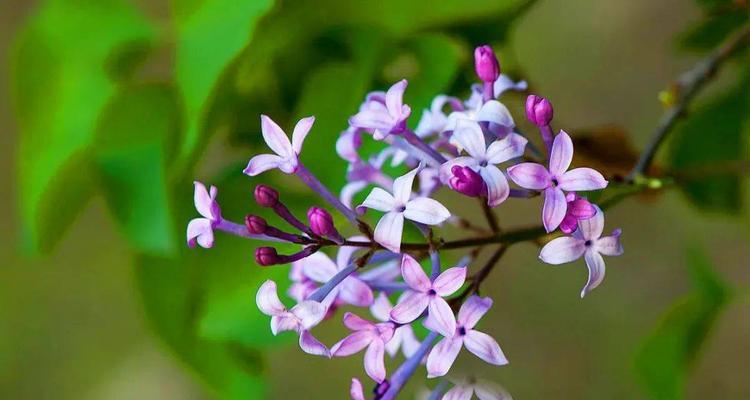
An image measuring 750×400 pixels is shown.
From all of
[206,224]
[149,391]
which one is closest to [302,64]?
[206,224]

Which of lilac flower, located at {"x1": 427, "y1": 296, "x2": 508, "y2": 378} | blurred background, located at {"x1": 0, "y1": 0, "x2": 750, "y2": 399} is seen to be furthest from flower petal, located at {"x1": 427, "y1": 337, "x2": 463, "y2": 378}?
blurred background, located at {"x1": 0, "y1": 0, "x2": 750, "y2": 399}

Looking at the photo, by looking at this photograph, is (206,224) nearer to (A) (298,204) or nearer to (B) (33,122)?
(A) (298,204)

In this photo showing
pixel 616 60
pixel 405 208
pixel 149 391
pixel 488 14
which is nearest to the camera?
pixel 405 208

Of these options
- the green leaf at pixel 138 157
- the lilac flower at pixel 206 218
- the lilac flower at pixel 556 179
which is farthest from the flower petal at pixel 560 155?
the green leaf at pixel 138 157

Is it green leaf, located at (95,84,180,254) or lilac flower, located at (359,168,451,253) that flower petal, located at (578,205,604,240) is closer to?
lilac flower, located at (359,168,451,253)

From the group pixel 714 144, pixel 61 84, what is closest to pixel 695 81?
pixel 714 144

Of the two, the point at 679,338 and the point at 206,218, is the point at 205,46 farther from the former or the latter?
the point at 679,338
